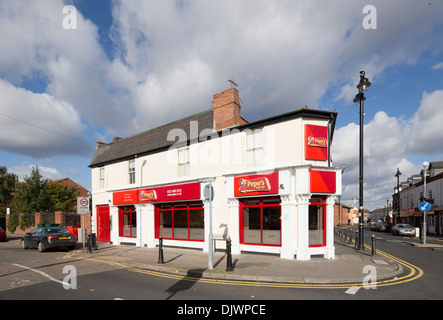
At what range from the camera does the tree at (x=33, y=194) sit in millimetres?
32406

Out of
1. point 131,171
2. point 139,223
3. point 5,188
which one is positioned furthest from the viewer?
point 5,188

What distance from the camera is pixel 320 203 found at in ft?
40.9

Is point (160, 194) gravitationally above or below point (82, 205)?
above

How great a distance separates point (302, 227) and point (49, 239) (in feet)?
46.8

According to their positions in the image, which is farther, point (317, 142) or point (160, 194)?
point (160, 194)

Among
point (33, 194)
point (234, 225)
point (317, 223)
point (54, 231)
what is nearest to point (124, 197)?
point (54, 231)

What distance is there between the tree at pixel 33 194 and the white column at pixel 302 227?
1299 inches

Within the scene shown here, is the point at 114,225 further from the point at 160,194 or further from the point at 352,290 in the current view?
the point at 352,290

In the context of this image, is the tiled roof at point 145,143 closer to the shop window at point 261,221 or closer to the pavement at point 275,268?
the shop window at point 261,221

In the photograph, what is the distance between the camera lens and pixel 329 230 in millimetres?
12328

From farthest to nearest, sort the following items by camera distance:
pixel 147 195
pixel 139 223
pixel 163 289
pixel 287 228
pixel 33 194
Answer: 1. pixel 33 194
2. pixel 139 223
3. pixel 147 195
4. pixel 287 228
5. pixel 163 289

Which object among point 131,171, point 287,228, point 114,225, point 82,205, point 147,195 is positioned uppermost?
point 131,171

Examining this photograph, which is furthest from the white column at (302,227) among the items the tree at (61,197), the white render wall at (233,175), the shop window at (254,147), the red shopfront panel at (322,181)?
the tree at (61,197)
